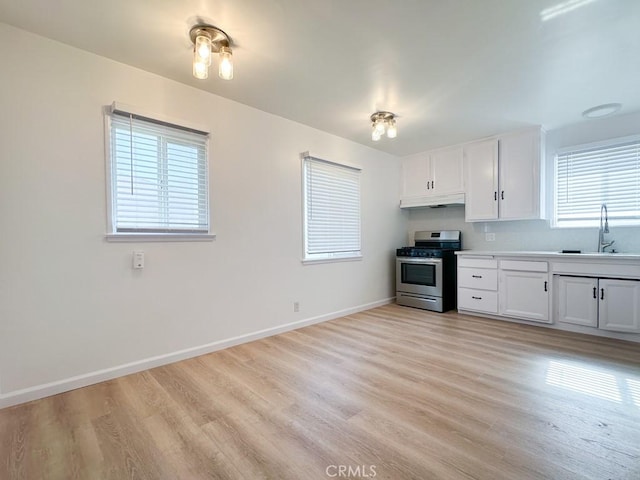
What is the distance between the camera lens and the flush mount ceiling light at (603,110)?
10.2ft

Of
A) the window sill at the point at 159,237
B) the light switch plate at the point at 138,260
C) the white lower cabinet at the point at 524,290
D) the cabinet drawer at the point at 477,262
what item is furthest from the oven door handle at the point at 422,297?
the light switch plate at the point at 138,260

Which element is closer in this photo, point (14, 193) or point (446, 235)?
point (14, 193)

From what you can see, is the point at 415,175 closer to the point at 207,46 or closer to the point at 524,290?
the point at 524,290

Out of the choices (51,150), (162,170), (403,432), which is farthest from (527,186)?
(51,150)

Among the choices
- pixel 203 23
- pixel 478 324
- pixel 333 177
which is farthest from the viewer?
pixel 333 177

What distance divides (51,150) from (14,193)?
0.37 meters

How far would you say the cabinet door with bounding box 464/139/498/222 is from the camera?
160 inches

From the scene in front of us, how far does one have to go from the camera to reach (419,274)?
177 inches

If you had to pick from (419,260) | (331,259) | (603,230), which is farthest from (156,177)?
(603,230)

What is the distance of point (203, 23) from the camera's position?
6.30 ft

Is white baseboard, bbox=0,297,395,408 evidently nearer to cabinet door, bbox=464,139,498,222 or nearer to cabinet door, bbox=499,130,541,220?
cabinet door, bbox=464,139,498,222

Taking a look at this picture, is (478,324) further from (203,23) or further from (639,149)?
(203,23)

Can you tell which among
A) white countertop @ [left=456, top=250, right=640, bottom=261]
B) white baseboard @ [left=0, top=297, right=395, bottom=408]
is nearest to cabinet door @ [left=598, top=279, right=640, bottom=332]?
white countertop @ [left=456, top=250, right=640, bottom=261]

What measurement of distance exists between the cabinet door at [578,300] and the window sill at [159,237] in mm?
3906
